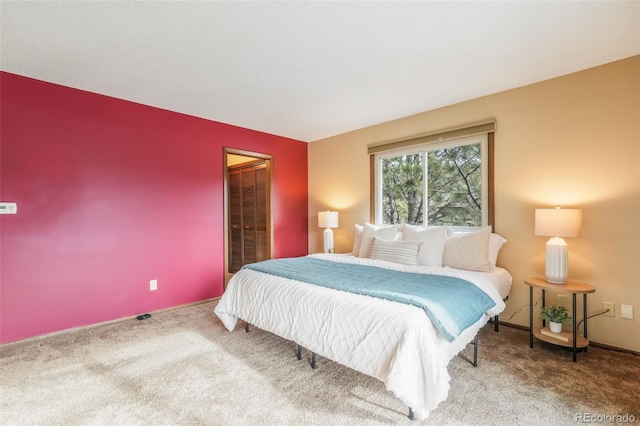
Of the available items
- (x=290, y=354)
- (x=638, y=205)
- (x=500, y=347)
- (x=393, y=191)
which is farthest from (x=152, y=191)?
(x=638, y=205)

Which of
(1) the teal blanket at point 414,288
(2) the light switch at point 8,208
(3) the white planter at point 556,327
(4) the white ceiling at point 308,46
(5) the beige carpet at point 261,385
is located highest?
(4) the white ceiling at point 308,46

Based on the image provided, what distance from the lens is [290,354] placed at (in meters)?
2.33

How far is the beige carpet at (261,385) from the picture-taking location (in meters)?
1.61

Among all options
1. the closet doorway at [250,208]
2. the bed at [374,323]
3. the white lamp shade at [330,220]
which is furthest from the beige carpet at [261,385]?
the closet doorway at [250,208]

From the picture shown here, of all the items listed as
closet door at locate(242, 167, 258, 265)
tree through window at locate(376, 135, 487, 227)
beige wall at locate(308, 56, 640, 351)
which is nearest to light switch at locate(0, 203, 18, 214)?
closet door at locate(242, 167, 258, 265)

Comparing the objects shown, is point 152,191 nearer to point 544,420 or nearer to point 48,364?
point 48,364

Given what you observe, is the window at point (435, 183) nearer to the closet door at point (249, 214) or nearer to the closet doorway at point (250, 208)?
the closet doorway at point (250, 208)

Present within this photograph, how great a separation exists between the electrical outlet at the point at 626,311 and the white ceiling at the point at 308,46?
198cm

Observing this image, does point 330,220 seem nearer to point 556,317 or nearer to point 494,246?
point 494,246

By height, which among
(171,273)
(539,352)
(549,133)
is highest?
(549,133)

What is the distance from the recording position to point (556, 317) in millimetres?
2383

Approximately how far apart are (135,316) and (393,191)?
3.39 meters

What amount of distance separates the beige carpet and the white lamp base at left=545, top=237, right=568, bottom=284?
57 centimetres

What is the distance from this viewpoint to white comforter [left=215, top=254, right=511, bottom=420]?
1.49 m
